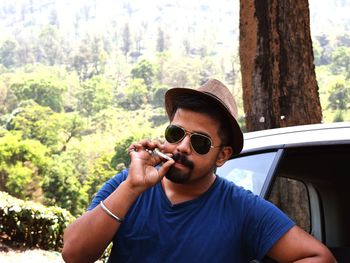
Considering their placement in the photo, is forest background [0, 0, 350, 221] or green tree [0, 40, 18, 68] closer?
forest background [0, 0, 350, 221]

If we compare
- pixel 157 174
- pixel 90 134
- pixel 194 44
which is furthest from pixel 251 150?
pixel 194 44

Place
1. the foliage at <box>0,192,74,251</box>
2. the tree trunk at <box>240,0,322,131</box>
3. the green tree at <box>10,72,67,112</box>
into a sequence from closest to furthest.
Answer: the tree trunk at <box>240,0,322,131</box> → the foliage at <box>0,192,74,251</box> → the green tree at <box>10,72,67,112</box>

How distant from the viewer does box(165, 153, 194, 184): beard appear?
168 cm

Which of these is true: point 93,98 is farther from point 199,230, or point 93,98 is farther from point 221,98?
point 199,230

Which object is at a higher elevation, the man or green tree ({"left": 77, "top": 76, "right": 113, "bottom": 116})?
the man

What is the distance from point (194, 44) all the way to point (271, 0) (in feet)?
495

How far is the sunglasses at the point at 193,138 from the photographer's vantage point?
1.73 m

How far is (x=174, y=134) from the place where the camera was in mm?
1757

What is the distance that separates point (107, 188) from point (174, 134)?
0.86 feet

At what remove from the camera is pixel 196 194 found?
175 cm

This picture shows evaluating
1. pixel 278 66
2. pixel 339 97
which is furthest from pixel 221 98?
pixel 339 97

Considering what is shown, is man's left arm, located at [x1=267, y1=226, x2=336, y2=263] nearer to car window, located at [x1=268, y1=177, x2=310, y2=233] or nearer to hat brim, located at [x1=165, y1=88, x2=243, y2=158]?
hat brim, located at [x1=165, y1=88, x2=243, y2=158]

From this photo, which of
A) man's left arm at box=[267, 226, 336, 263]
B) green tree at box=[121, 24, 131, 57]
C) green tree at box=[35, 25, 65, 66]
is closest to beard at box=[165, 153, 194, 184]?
man's left arm at box=[267, 226, 336, 263]

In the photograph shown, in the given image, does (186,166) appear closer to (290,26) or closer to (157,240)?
(157,240)
